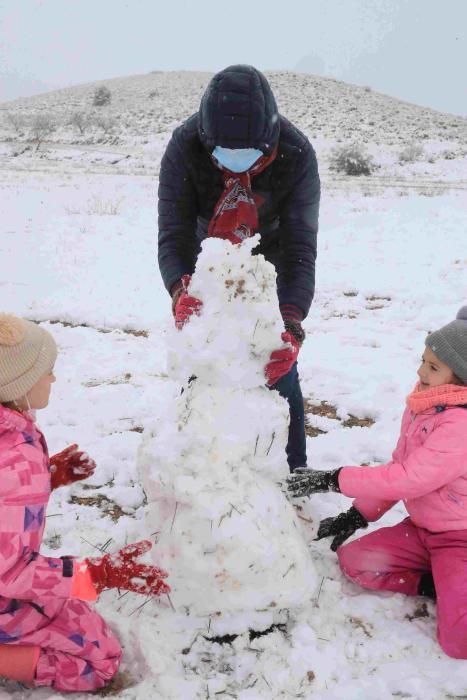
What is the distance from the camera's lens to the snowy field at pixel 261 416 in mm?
2008

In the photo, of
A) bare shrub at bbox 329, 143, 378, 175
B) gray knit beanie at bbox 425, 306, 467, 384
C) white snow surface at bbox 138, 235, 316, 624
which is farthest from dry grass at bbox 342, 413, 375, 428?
bare shrub at bbox 329, 143, 378, 175

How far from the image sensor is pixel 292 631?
6.95ft

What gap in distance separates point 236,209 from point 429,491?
1.48 m

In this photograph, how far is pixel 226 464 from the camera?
2.05 meters

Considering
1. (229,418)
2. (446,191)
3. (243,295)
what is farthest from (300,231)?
(446,191)

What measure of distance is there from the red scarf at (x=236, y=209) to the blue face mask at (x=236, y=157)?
0.24 feet

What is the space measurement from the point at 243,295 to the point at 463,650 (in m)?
1.56

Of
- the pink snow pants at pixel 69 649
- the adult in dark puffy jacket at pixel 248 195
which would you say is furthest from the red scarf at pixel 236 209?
the pink snow pants at pixel 69 649

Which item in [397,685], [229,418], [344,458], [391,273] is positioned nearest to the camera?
[397,685]

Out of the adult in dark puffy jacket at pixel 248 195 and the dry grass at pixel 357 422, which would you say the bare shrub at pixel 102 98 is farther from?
the adult in dark puffy jacket at pixel 248 195

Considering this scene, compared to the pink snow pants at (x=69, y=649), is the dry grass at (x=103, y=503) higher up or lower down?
lower down

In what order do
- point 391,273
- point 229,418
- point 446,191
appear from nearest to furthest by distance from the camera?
point 229,418 → point 391,273 → point 446,191

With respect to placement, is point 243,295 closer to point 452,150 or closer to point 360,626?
point 360,626

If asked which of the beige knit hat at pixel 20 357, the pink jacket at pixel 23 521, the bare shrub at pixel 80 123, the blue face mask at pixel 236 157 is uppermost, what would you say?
the blue face mask at pixel 236 157
